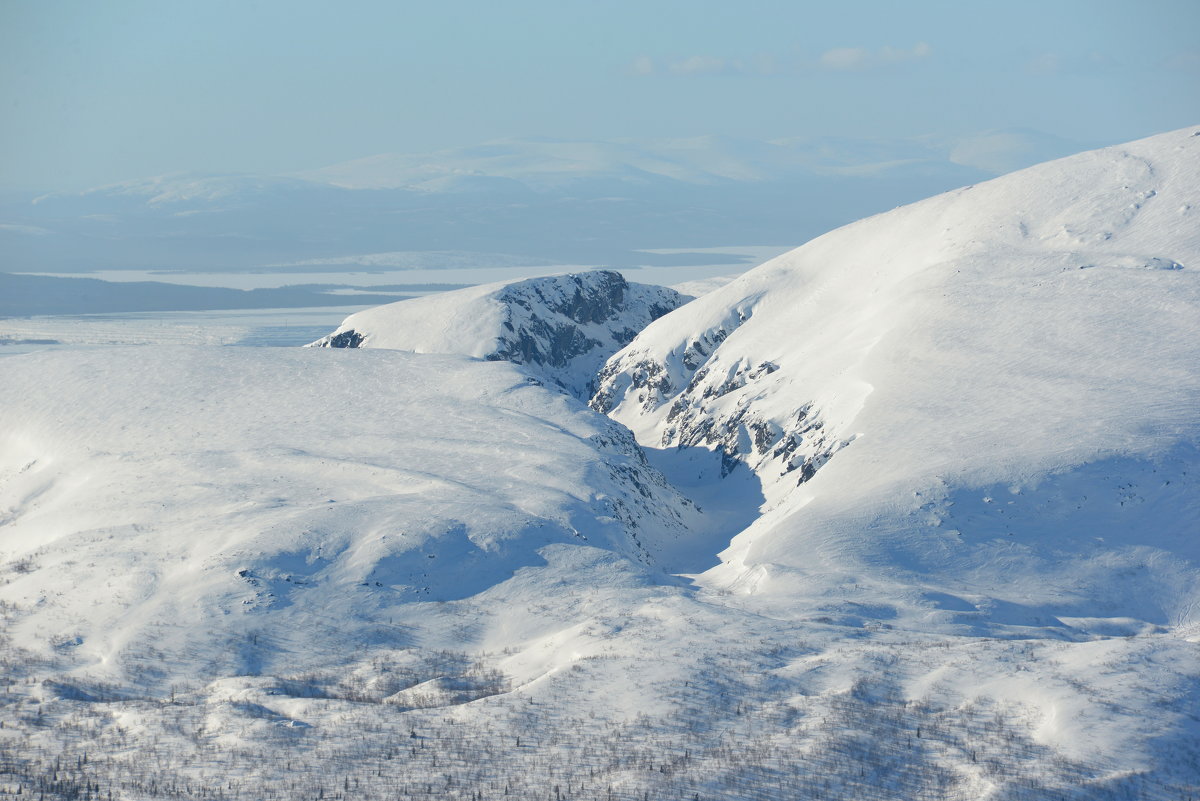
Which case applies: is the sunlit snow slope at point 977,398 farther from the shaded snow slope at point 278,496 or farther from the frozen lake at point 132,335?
the frozen lake at point 132,335

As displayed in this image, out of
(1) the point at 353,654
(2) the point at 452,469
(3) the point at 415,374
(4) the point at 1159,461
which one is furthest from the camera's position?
(3) the point at 415,374

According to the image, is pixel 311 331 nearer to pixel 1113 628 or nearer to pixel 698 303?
pixel 698 303

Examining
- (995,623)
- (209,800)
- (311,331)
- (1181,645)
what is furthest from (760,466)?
(311,331)

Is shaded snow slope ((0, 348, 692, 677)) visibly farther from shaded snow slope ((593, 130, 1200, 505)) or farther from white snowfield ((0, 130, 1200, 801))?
shaded snow slope ((593, 130, 1200, 505))

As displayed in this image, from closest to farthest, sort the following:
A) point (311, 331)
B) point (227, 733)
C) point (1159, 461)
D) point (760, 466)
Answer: point (227, 733) < point (1159, 461) < point (760, 466) < point (311, 331)

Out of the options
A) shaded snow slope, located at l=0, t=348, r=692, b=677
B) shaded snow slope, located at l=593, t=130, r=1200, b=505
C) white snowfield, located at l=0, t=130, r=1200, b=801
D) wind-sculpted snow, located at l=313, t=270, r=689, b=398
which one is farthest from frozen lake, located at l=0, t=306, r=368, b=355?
white snowfield, located at l=0, t=130, r=1200, b=801

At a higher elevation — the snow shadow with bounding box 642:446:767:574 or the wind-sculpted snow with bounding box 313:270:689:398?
the wind-sculpted snow with bounding box 313:270:689:398

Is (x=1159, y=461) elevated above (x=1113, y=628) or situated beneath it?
elevated above
